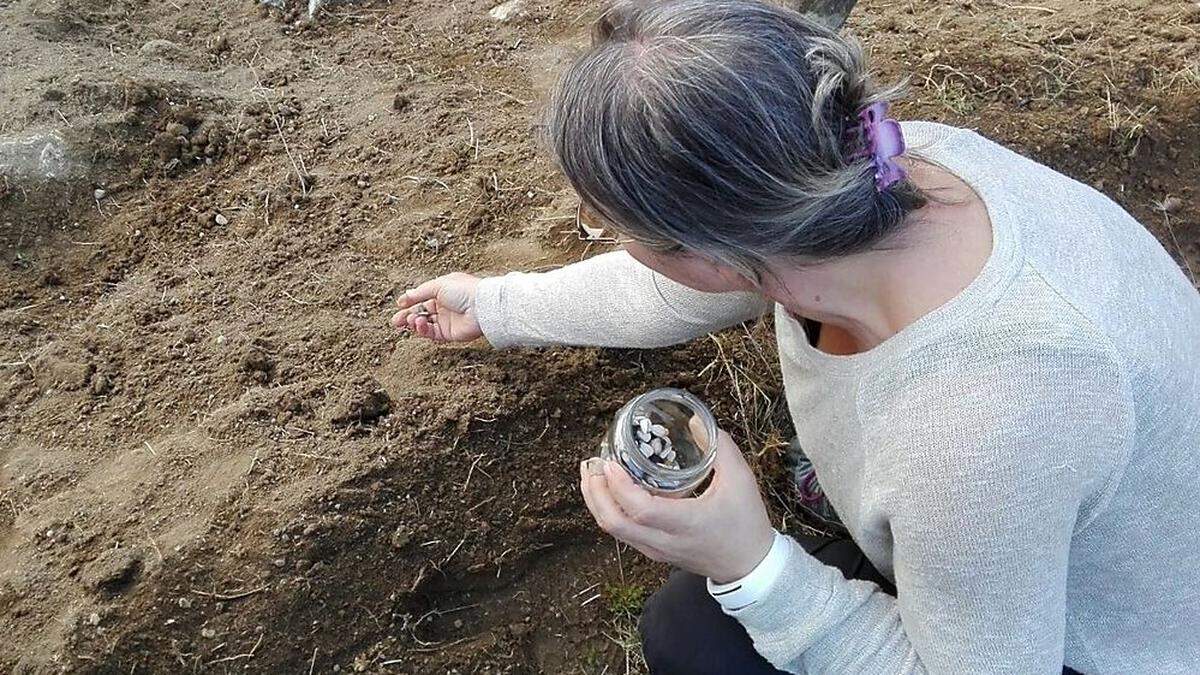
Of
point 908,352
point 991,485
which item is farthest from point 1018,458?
point 908,352

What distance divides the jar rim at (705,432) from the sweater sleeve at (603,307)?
36 cm

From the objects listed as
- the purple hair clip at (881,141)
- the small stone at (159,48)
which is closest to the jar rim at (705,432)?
the purple hair clip at (881,141)

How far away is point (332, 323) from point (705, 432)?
1.19m

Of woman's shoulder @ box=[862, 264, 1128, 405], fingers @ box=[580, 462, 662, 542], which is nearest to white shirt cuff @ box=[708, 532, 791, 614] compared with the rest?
fingers @ box=[580, 462, 662, 542]

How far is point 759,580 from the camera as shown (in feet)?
4.78

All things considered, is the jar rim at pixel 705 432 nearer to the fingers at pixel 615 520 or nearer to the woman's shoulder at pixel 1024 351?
the fingers at pixel 615 520

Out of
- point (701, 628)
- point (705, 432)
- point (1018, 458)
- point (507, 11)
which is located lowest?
point (701, 628)

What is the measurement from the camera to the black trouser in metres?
1.72

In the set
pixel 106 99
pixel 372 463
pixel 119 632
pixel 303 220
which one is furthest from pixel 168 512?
pixel 106 99

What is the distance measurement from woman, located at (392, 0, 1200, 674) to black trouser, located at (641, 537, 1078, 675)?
0.20 meters

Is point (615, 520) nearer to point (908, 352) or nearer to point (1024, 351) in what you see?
point (908, 352)

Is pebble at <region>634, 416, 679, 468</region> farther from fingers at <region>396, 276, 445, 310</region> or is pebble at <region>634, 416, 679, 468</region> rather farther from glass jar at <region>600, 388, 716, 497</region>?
fingers at <region>396, 276, 445, 310</region>

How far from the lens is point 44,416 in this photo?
221cm

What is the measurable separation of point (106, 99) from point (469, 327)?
1532 mm
